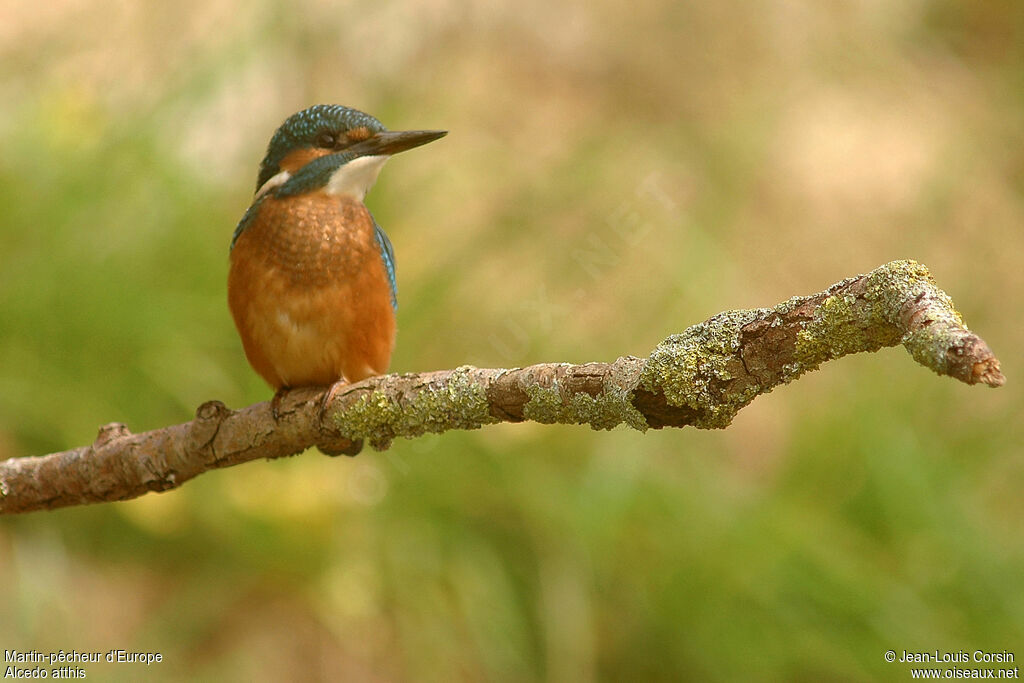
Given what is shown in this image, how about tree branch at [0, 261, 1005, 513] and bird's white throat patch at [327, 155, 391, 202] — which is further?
bird's white throat patch at [327, 155, 391, 202]

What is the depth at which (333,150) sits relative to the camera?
2.90 metres

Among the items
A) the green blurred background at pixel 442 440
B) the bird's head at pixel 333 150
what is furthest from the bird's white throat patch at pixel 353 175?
the green blurred background at pixel 442 440

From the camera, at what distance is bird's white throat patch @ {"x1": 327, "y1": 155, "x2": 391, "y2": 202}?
2.83 meters

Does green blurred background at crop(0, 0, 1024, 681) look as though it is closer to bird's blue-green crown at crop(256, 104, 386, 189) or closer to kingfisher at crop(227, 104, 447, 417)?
kingfisher at crop(227, 104, 447, 417)

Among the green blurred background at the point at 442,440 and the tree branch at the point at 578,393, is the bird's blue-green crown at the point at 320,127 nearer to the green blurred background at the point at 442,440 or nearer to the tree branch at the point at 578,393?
the tree branch at the point at 578,393

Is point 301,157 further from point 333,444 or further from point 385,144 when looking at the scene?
point 333,444

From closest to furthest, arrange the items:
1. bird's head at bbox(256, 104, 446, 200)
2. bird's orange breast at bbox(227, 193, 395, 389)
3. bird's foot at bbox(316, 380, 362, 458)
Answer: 1. bird's foot at bbox(316, 380, 362, 458)
2. bird's orange breast at bbox(227, 193, 395, 389)
3. bird's head at bbox(256, 104, 446, 200)

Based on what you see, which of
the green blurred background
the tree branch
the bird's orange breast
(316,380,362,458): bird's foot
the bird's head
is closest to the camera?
the tree branch

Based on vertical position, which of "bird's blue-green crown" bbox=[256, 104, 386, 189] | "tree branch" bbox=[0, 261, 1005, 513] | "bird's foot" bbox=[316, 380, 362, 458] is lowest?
"tree branch" bbox=[0, 261, 1005, 513]

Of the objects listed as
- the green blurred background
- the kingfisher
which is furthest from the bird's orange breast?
the green blurred background

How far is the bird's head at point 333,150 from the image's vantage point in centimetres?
283

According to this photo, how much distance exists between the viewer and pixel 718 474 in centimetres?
487

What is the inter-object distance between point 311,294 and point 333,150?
0.46 metres

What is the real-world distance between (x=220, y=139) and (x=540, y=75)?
3.07m
